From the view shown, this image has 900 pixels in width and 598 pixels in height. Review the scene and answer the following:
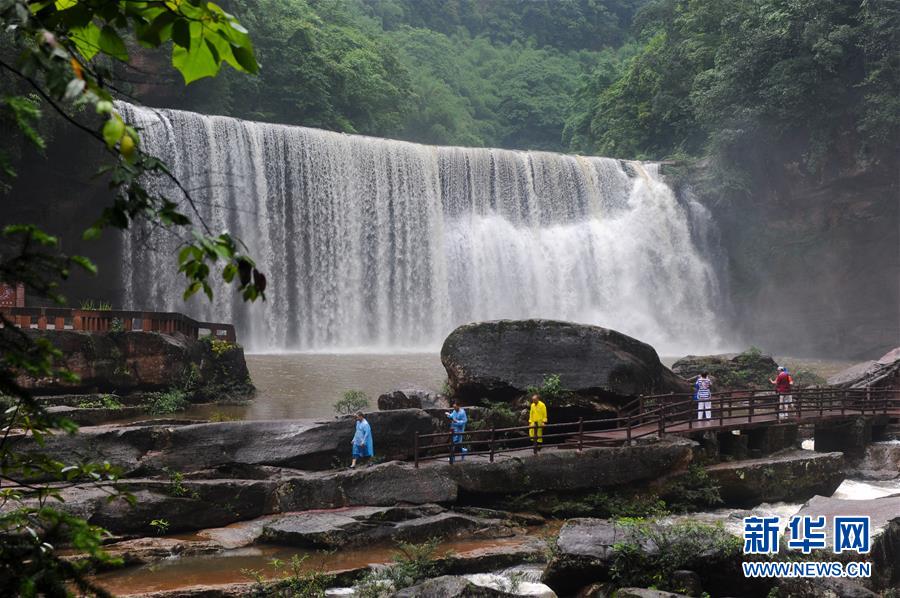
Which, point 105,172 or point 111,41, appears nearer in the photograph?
point 105,172

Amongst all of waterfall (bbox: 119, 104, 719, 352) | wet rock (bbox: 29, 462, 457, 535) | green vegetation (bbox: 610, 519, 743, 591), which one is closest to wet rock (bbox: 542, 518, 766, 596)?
green vegetation (bbox: 610, 519, 743, 591)

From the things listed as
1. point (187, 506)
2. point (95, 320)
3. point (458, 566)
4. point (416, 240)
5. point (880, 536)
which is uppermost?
point (416, 240)

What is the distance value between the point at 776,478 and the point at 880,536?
541cm

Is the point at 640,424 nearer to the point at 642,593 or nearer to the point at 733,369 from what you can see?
the point at 642,593

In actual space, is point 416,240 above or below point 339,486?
above

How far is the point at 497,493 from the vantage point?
1405 centimetres

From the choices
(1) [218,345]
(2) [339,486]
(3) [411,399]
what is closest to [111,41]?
(2) [339,486]

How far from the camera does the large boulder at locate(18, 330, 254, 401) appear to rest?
1830cm

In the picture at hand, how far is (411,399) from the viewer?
18.1m

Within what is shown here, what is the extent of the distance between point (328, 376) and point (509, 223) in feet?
49.1

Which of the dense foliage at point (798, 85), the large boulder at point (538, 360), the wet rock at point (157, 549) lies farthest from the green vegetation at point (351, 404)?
the dense foliage at point (798, 85)

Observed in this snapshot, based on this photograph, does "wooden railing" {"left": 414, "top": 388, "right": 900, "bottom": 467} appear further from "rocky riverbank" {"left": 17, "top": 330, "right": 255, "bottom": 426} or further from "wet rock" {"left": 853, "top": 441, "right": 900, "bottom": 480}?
"rocky riverbank" {"left": 17, "top": 330, "right": 255, "bottom": 426}

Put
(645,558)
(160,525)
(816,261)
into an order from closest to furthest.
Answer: (645,558), (160,525), (816,261)

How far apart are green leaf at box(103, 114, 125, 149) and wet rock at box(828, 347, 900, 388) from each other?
24.8 m
